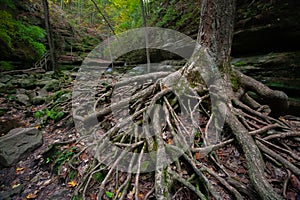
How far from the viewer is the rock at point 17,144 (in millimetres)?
2932

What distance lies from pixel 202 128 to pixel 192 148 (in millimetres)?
651

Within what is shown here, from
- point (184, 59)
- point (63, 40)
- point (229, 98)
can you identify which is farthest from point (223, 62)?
point (63, 40)

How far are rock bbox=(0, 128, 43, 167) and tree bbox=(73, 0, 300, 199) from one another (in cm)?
95

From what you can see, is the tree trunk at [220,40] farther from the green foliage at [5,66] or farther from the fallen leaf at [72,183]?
the green foliage at [5,66]

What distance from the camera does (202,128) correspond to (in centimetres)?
279

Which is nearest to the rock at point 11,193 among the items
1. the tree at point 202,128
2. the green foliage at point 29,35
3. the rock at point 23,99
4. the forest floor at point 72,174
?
the forest floor at point 72,174

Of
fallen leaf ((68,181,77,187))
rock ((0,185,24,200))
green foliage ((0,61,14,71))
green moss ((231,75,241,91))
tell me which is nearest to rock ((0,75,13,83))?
green foliage ((0,61,14,71))

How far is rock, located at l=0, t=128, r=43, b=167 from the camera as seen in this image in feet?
9.62

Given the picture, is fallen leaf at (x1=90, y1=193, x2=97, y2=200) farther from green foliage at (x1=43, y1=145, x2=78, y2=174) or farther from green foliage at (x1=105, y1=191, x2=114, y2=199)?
green foliage at (x1=43, y1=145, x2=78, y2=174)

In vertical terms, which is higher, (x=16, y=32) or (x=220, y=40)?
(x=16, y=32)

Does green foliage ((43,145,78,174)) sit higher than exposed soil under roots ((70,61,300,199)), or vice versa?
exposed soil under roots ((70,61,300,199))

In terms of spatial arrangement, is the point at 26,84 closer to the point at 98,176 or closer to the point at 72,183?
the point at 72,183

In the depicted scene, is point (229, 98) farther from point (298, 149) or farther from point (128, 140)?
point (128, 140)

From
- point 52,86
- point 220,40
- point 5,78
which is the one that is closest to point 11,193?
point 220,40
